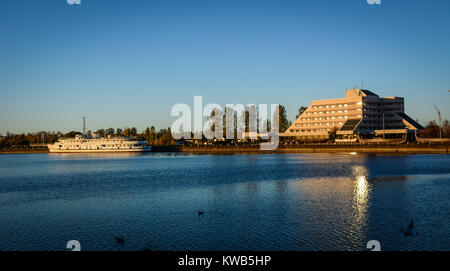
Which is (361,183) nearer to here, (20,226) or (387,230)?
(387,230)

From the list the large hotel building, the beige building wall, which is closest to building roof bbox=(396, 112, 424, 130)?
the large hotel building

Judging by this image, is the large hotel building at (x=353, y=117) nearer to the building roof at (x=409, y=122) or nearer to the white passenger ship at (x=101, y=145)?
the building roof at (x=409, y=122)

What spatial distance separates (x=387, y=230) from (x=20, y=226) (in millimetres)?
24068

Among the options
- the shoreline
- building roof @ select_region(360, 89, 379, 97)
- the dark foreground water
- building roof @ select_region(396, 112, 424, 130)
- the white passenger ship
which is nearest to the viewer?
the dark foreground water

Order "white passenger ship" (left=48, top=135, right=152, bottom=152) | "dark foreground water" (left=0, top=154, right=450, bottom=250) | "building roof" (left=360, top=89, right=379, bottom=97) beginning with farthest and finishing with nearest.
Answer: "white passenger ship" (left=48, top=135, right=152, bottom=152), "building roof" (left=360, top=89, right=379, bottom=97), "dark foreground water" (left=0, top=154, right=450, bottom=250)

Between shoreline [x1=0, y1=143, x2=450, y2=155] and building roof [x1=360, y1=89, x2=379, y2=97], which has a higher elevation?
building roof [x1=360, y1=89, x2=379, y2=97]

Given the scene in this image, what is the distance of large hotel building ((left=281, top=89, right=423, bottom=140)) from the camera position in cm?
16212

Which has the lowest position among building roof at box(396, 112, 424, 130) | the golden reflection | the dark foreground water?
the dark foreground water

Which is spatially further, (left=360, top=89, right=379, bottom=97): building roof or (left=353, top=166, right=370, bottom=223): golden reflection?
(left=360, top=89, right=379, bottom=97): building roof

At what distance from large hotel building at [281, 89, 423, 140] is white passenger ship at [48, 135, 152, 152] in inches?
2823

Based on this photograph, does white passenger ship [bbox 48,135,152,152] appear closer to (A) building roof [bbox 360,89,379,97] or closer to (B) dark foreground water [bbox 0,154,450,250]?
(A) building roof [bbox 360,89,379,97]

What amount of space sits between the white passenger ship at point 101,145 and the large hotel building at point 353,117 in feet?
235
